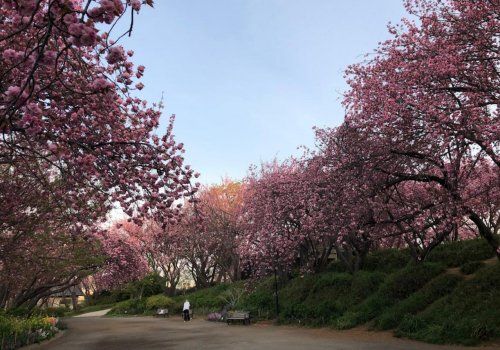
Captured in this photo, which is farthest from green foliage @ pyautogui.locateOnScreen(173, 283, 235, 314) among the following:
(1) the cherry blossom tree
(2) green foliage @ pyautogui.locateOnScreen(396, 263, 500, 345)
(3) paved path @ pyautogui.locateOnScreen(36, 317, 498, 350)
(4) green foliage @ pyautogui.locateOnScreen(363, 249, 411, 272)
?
(1) the cherry blossom tree

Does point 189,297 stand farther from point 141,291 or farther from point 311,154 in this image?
point 311,154

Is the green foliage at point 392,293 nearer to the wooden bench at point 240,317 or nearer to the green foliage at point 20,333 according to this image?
the wooden bench at point 240,317

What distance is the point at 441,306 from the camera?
15.3m

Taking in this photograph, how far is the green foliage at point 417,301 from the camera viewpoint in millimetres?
16297

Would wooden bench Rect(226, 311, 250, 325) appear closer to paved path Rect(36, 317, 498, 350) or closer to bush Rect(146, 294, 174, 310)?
paved path Rect(36, 317, 498, 350)

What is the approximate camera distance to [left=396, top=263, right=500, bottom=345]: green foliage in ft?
41.3

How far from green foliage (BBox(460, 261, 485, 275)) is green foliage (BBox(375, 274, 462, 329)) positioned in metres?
0.65

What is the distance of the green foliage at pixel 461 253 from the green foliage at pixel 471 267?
927 millimetres

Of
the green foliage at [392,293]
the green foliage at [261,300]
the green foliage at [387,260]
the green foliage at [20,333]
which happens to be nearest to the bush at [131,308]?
the green foliage at [261,300]

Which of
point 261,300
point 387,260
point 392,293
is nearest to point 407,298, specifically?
point 392,293

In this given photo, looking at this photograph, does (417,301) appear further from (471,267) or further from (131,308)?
(131,308)

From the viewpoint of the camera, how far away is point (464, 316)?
13.8 metres

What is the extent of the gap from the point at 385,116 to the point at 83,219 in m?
7.84

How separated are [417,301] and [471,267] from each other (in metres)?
2.69
